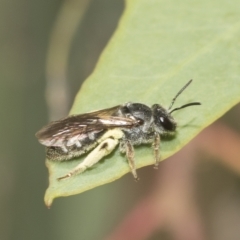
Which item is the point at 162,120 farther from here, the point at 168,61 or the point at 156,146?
the point at 168,61

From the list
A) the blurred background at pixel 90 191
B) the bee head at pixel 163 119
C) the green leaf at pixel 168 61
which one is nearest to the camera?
the green leaf at pixel 168 61

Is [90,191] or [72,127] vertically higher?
[72,127]

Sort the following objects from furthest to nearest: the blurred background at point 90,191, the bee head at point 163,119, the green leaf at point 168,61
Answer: the blurred background at point 90,191 < the bee head at point 163,119 < the green leaf at point 168,61

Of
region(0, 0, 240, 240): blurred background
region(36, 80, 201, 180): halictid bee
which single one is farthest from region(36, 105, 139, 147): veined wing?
region(0, 0, 240, 240): blurred background

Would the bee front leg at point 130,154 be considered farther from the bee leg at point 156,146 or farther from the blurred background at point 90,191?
the blurred background at point 90,191

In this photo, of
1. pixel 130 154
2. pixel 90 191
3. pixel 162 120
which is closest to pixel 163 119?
pixel 162 120

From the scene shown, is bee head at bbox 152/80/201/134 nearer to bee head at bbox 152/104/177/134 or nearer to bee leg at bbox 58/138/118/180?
bee head at bbox 152/104/177/134

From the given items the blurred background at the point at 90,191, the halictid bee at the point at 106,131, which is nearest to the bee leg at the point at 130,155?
the halictid bee at the point at 106,131
